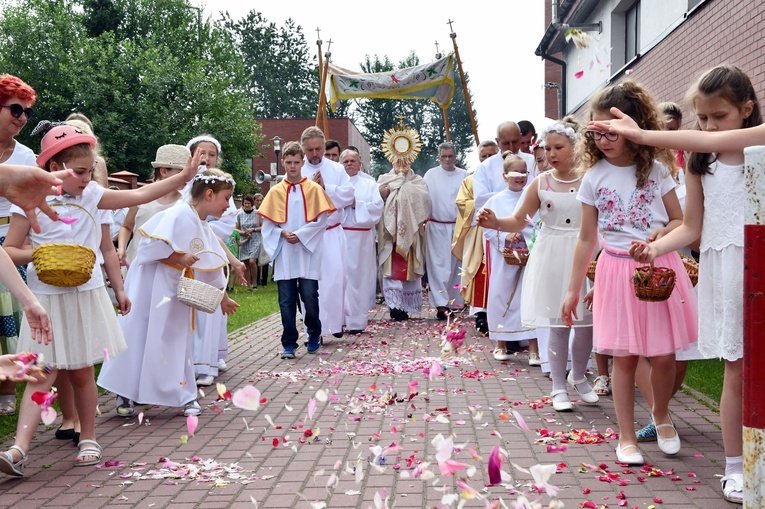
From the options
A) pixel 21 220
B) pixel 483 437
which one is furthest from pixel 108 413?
pixel 483 437

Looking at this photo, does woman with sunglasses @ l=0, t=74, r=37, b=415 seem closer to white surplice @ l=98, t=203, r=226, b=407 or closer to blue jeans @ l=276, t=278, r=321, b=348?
white surplice @ l=98, t=203, r=226, b=407

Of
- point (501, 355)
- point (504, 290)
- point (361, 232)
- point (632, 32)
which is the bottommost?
point (501, 355)

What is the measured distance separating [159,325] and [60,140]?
1.90m

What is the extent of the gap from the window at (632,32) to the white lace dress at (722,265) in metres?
13.9

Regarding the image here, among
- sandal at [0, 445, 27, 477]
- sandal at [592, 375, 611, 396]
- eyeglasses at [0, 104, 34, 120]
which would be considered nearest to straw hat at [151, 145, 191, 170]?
eyeglasses at [0, 104, 34, 120]

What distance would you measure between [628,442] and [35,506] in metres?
3.20

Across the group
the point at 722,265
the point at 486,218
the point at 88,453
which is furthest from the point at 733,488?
the point at 88,453

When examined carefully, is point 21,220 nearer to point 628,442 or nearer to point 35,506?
point 35,506

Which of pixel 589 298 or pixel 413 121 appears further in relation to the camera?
pixel 413 121

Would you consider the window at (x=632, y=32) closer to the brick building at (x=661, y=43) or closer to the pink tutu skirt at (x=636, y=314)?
the brick building at (x=661, y=43)

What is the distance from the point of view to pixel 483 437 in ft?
19.7

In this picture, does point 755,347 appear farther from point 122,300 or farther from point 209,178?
point 209,178

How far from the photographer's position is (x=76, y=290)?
5617mm

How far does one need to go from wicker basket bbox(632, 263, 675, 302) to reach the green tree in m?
88.6
